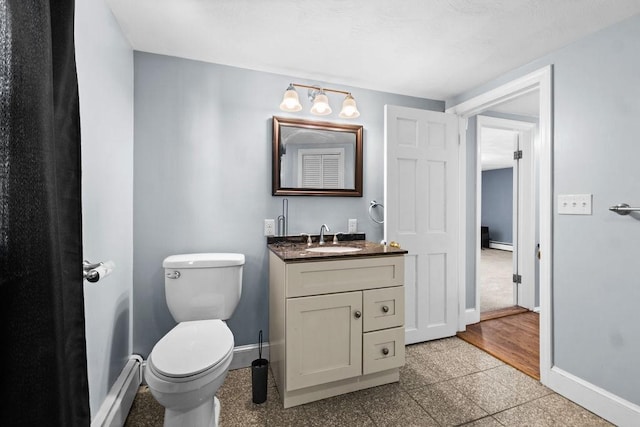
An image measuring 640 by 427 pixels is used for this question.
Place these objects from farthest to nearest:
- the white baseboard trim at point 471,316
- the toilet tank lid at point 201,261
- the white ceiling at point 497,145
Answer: the white ceiling at point 497,145 → the white baseboard trim at point 471,316 → the toilet tank lid at point 201,261

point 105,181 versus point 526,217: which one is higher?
point 105,181

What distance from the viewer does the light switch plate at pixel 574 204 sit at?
1.73 meters

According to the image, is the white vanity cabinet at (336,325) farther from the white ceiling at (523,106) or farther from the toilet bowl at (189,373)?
the white ceiling at (523,106)

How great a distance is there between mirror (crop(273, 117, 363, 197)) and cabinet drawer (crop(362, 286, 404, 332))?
0.89 m

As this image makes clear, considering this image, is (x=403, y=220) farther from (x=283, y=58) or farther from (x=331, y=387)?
(x=283, y=58)

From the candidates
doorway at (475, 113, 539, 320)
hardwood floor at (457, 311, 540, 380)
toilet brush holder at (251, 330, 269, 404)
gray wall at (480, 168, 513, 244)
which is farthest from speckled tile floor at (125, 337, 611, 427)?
gray wall at (480, 168, 513, 244)

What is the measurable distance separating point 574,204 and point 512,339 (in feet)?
4.62

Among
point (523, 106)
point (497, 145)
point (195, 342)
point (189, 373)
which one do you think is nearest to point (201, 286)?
point (195, 342)

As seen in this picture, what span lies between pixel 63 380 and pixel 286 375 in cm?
120

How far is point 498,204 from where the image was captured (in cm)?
837

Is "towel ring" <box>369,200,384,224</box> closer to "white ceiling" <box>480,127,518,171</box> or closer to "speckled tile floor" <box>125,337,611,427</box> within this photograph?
"speckled tile floor" <box>125,337,611,427</box>

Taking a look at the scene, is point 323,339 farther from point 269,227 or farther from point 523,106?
point 523,106

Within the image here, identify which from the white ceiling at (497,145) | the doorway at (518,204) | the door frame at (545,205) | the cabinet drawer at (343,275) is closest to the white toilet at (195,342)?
the cabinet drawer at (343,275)

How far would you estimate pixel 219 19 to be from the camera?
165 cm
